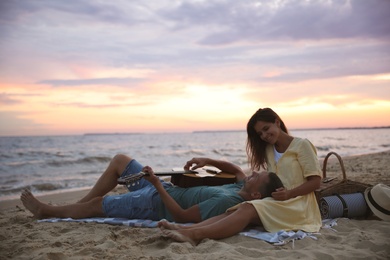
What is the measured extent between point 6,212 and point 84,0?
478 cm

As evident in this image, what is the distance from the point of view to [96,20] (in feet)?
29.5

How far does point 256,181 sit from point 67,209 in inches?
91.7

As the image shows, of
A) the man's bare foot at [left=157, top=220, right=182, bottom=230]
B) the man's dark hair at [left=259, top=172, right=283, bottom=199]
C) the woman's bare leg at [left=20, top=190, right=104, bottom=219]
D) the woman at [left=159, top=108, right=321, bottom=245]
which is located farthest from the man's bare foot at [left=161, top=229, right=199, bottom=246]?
the woman's bare leg at [left=20, top=190, right=104, bottom=219]

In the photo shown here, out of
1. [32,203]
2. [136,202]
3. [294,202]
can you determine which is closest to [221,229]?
[294,202]

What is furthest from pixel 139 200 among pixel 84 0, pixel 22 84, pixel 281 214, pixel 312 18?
pixel 22 84

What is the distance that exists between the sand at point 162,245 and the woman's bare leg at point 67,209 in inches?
12.1

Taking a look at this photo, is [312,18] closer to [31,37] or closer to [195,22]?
[195,22]

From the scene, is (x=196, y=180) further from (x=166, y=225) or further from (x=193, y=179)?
(x=166, y=225)

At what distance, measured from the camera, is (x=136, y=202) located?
4.14 metres

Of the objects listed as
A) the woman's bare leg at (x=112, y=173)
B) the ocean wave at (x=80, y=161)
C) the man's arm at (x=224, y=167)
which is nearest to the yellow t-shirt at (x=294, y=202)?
the man's arm at (x=224, y=167)

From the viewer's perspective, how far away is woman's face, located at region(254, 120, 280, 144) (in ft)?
13.3

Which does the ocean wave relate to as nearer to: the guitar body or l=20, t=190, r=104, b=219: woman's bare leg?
l=20, t=190, r=104, b=219: woman's bare leg

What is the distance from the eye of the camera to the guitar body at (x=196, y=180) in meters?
4.15

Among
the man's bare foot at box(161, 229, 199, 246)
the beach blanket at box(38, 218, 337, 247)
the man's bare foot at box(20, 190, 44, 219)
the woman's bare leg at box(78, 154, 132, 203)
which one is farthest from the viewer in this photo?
the man's bare foot at box(20, 190, 44, 219)
